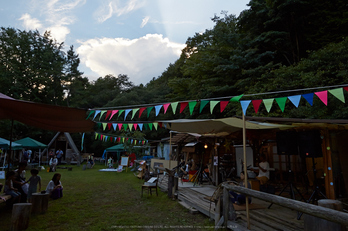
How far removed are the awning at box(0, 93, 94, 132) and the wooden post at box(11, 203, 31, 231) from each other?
2170 millimetres

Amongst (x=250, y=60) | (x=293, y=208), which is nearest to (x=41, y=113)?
(x=293, y=208)

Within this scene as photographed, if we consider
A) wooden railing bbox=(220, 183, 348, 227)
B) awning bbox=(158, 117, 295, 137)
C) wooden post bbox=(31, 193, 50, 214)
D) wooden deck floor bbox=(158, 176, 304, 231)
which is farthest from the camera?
awning bbox=(158, 117, 295, 137)

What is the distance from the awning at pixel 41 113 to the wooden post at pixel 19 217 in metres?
2.17

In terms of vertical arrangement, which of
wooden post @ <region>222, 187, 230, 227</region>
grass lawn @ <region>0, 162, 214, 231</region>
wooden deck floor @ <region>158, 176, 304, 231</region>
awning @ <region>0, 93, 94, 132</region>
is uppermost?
awning @ <region>0, 93, 94, 132</region>

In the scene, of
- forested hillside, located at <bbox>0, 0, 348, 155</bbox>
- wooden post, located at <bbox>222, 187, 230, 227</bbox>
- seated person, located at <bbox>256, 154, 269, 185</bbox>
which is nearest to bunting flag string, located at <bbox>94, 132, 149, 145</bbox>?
forested hillside, located at <bbox>0, 0, 348, 155</bbox>

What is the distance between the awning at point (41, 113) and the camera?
4584 mm

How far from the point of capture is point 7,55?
967 inches

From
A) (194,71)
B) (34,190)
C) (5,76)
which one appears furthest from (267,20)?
(5,76)

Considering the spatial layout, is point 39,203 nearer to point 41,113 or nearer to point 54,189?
point 54,189

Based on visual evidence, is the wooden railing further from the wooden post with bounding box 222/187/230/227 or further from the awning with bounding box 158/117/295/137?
the awning with bounding box 158/117/295/137

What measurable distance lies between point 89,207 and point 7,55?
90.2 feet

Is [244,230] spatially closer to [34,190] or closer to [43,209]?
[43,209]

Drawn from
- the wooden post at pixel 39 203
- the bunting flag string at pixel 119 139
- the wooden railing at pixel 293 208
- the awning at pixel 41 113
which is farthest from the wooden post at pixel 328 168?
the bunting flag string at pixel 119 139

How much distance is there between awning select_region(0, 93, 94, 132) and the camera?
15.0 ft
